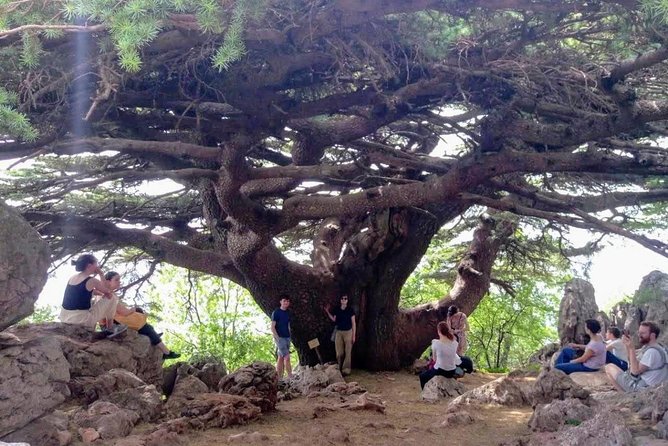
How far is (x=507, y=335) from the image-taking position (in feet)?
78.1

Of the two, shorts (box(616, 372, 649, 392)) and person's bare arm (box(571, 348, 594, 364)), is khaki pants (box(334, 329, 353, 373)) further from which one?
shorts (box(616, 372, 649, 392))

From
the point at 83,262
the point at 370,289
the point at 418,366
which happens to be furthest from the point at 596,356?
the point at 83,262

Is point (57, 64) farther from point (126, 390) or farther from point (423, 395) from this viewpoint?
point (423, 395)

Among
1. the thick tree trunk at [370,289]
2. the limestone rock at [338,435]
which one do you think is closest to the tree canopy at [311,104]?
the thick tree trunk at [370,289]

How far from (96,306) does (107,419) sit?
223cm

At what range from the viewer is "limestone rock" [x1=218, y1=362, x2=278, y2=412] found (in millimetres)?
6613

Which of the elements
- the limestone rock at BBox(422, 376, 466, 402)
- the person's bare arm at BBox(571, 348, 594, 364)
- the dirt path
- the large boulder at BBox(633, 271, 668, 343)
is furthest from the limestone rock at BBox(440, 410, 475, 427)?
the large boulder at BBox(633, 271, 668, 343)

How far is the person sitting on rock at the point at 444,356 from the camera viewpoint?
8172 mm

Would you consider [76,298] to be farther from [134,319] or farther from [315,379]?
[315,379]

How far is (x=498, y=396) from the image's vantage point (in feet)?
24.4

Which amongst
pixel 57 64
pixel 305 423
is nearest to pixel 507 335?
pixel 305 423

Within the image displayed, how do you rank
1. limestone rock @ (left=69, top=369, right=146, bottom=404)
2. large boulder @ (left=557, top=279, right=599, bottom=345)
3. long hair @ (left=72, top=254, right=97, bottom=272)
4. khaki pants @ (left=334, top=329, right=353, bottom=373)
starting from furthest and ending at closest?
large boulder @ (left=557, top=279, right=599, bottom=345) → khaki pants @ (left=334, top=329, right=353, bottom=373) → long hair @ (left=72, top=254, right=97, bottom=272) → limestone rock @ (left=69, top=369, right=146, bottom=404)

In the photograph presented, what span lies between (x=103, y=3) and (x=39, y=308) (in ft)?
42.6

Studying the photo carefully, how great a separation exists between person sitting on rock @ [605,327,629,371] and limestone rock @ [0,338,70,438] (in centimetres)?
659
